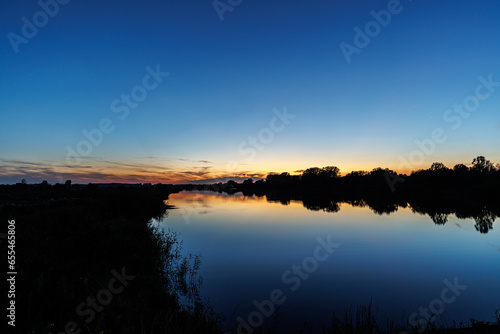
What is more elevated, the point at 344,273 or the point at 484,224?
the point at 484,224

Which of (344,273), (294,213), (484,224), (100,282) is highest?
(100,282)

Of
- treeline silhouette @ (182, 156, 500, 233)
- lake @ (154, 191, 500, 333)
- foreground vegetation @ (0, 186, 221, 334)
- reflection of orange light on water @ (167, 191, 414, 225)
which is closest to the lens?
foreground vegetation @ (0, 186, 221, 334)

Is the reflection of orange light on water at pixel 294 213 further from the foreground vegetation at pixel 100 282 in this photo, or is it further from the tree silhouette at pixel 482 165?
the tree silhouette at pixel 482 165

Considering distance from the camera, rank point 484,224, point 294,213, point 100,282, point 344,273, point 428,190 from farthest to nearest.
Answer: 1. point 428,190
2. point 294,213
3. point 484,224
4. point 344,273
5. point 100,282

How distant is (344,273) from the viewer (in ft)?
63.5

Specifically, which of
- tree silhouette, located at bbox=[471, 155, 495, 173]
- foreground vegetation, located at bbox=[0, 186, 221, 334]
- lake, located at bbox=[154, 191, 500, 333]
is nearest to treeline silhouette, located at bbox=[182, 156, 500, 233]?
tree silhouette, located at bbox=[471, 155, 495, 173]

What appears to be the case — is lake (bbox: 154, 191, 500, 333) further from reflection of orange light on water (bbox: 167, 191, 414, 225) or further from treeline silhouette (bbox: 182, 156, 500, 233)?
treeline silhouette (bbox: 182, 156, 500, 233)

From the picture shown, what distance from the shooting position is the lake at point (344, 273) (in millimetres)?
13527

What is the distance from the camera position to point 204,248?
85.9 feet

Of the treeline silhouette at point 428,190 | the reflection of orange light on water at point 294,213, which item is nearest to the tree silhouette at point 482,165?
the treeline silhouette at point 428,190

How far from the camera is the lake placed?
13527mm

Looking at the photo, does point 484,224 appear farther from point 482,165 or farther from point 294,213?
point 482,165

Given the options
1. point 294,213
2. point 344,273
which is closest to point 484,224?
point 294,213

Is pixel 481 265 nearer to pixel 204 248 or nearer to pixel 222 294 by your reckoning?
pixel 222 294
